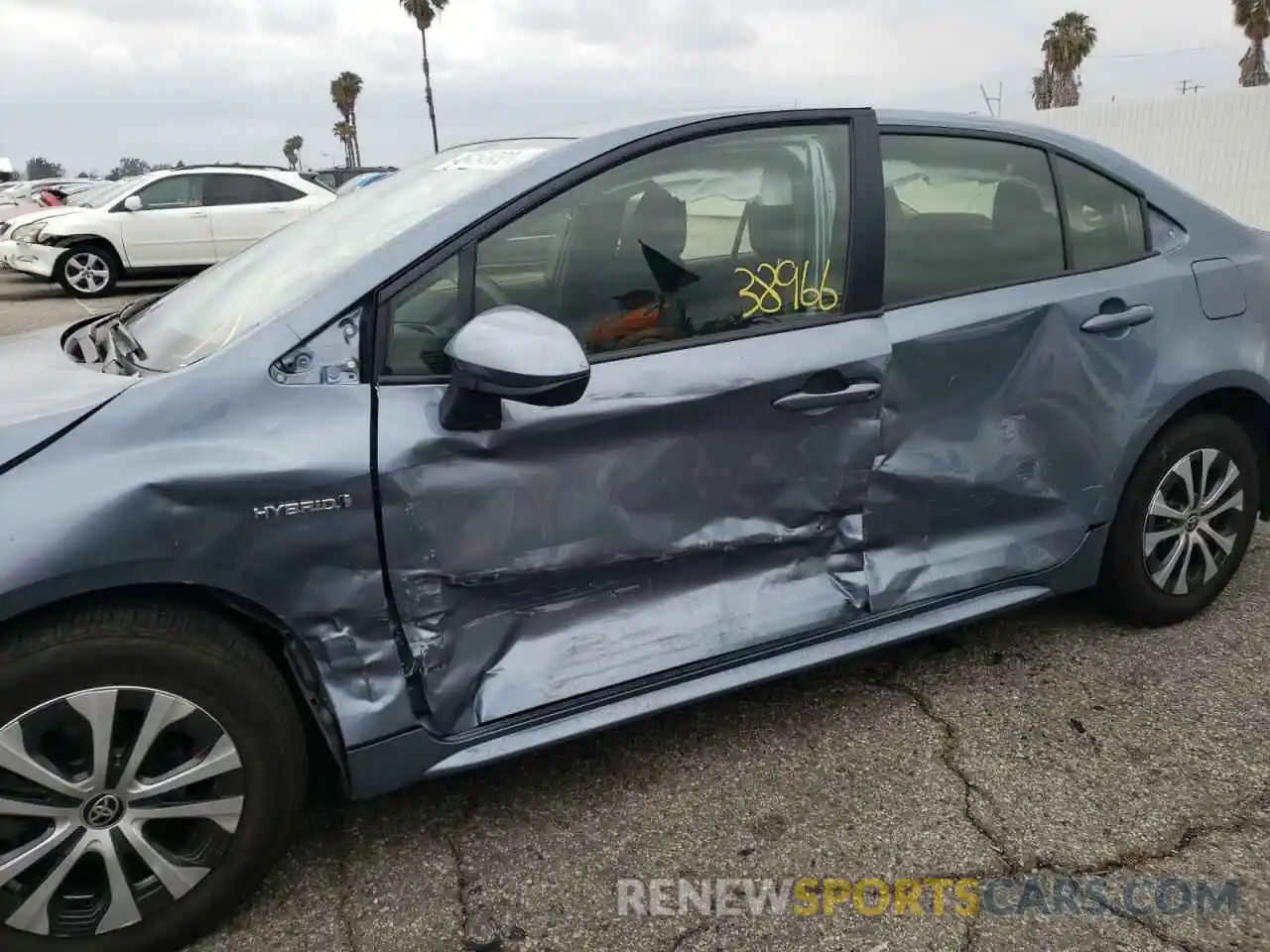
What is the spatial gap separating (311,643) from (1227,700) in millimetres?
2492

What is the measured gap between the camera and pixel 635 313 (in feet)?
7.66

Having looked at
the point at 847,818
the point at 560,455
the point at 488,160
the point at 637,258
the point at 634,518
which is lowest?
the point at 847,818

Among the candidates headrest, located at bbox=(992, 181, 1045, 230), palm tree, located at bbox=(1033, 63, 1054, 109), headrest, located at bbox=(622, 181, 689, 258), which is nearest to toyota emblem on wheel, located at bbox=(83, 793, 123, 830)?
headrest, located at bbox=(622, 181, 689, 258)

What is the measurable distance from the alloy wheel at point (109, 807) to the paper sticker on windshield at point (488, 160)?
137cm

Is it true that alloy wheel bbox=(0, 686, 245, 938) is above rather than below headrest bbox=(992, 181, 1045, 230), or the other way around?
below

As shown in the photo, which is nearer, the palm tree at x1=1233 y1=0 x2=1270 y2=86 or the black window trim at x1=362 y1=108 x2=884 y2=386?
the black window trim at x1=362 y1=108 x2=884 y2=386

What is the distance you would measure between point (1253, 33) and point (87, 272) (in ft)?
101

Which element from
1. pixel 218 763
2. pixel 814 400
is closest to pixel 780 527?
pixel 814 400

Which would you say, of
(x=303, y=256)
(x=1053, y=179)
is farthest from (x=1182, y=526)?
(x=303, y=256)

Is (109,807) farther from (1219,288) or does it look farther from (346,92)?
(346,92)

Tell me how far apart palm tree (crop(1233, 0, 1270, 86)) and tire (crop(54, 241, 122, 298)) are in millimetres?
28650

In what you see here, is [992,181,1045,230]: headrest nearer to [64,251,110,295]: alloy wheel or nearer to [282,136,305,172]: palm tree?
[64,251,110,295]: alloy wheel

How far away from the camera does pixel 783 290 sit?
8.15 feet

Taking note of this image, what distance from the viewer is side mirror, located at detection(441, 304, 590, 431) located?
194 cm
